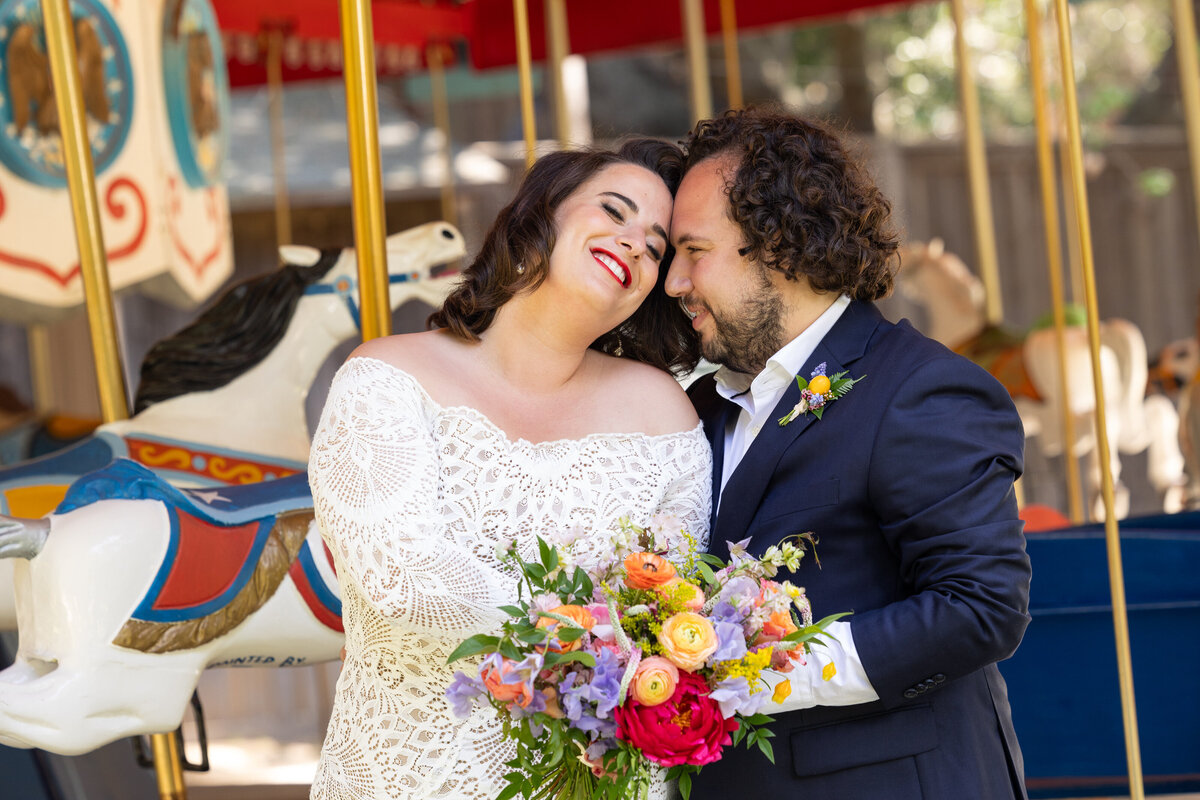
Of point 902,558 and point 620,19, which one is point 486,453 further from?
point 620,19

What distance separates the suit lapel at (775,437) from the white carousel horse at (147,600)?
3.33 feet

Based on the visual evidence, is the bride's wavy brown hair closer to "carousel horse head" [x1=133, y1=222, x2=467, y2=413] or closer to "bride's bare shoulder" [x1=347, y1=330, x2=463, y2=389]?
"bride's bare shoulder" [x1=347, y1=330, x2=463, y2=389]

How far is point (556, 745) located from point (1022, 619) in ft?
2.16

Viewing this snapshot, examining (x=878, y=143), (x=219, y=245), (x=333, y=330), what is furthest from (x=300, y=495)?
(x=878, y=143)

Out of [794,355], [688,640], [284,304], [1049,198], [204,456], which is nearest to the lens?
[688,640]

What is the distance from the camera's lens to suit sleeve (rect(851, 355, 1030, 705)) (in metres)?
1.51

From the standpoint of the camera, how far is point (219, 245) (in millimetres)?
4578

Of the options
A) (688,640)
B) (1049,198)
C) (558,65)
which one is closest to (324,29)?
(558,65)

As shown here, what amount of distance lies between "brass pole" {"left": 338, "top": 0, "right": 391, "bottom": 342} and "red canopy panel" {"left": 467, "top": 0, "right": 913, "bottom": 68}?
11.7 ft

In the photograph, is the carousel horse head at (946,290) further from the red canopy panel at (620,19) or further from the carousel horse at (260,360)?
the carousel horse at (260,360)

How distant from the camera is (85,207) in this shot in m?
2.43

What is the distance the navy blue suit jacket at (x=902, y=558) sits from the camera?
1.53 metres

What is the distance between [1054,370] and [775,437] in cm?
427

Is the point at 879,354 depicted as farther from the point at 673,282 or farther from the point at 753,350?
the point at 673,282
